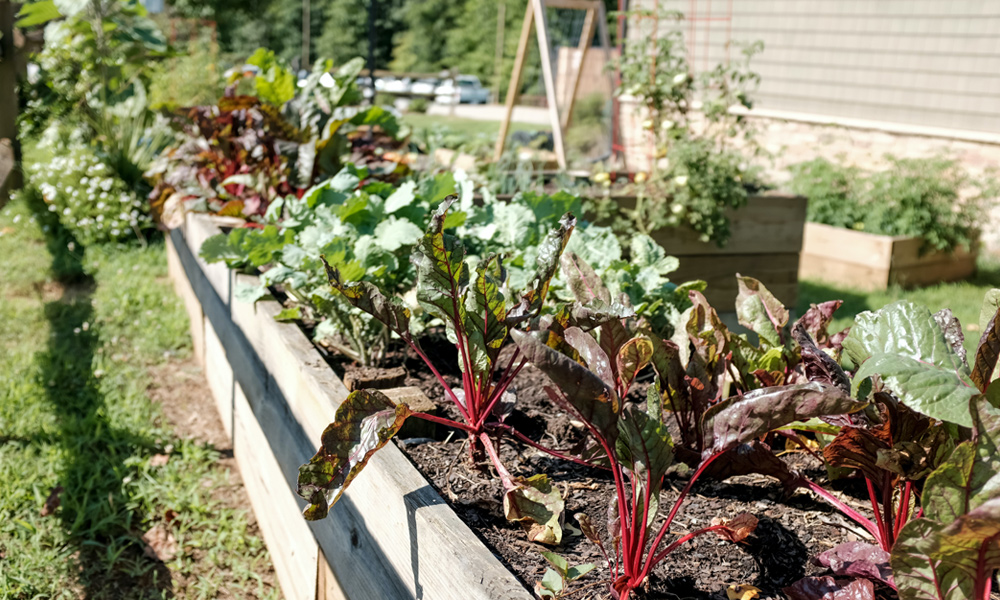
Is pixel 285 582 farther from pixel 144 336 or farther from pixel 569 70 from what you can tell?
pixel 569 70

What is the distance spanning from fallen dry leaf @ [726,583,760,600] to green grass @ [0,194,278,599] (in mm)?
1438

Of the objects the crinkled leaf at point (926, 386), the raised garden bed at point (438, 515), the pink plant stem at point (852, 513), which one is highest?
the crinkled leaf at point (926, 386)

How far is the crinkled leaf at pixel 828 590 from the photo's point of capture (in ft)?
3.70

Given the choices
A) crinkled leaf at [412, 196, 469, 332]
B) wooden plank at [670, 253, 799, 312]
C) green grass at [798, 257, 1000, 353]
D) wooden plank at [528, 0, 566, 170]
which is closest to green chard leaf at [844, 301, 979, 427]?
crinkled leaf at [412, 196, 469, 332]

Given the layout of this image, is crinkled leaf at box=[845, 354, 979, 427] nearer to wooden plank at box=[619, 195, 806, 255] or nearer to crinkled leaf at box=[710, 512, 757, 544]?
crinkled leaf at box=[710, 512, 757, 544]

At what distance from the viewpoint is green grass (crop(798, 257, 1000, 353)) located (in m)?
4.73

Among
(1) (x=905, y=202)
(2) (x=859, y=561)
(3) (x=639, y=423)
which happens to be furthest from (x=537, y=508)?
(1) (x=905, y=202)

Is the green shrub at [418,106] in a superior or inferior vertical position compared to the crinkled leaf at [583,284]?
inferior

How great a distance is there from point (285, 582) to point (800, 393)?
1.64m

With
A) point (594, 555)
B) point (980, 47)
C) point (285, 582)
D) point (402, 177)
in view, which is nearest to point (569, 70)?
point (980, 47)

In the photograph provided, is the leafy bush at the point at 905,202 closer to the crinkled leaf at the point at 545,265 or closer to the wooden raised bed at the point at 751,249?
the wooden raised bed at the point at 751,249

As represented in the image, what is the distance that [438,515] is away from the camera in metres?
1.27

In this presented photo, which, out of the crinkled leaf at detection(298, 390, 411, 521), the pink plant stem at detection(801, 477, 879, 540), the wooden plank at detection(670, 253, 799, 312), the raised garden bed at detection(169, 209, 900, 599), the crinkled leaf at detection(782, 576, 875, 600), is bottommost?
the wooden plank at detection(670, 253, 799, 312)

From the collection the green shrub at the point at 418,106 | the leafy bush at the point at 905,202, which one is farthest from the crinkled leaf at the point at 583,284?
the green shrub at the point at 418,106
